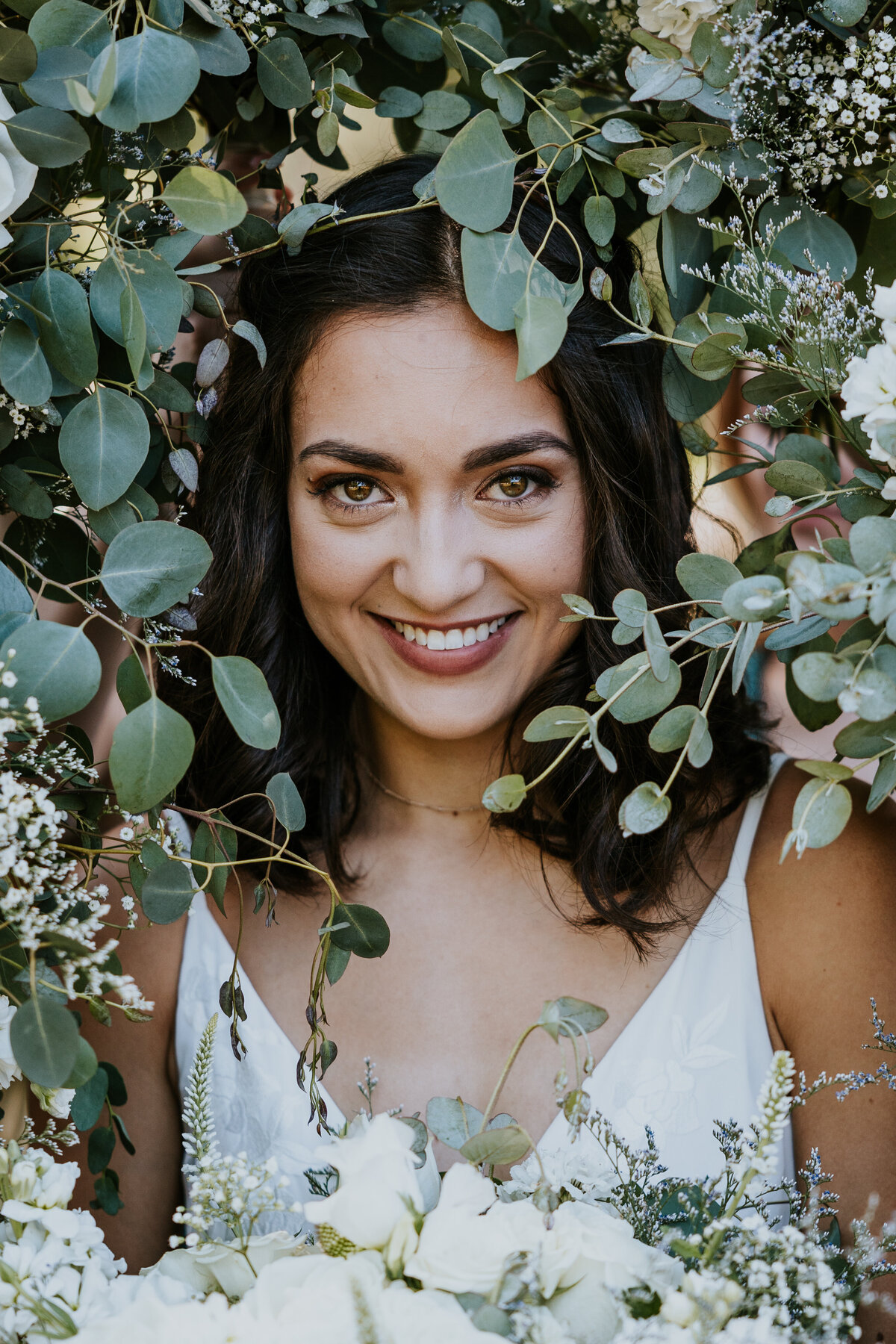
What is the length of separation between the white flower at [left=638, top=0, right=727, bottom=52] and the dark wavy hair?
187mm

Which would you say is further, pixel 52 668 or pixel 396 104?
pixel 396 104

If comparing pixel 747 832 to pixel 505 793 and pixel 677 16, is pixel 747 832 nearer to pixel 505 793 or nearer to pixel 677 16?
pixel 505 793

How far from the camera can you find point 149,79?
888mm

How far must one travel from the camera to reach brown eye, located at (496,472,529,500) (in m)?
1.33

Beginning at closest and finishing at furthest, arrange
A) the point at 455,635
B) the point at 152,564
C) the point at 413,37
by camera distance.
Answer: the point at 152,564
the point at 413,37
the point at 455,635

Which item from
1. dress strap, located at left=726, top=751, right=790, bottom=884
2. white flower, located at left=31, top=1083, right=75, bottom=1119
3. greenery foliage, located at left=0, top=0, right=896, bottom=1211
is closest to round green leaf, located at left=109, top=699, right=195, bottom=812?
greenery foliage, located at left=0, top=0, right=896, bottom=1211

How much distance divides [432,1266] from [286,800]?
0.41 metres

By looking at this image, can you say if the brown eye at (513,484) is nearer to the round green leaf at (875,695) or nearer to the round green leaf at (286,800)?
the round green leaf at (286,800)

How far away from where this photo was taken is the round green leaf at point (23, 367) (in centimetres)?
94

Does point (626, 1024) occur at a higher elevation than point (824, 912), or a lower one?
lower

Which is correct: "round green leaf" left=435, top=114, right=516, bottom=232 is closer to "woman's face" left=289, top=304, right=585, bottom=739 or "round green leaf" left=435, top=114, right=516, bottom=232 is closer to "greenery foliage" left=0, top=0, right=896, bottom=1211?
"greenery foliage" left=0, top=0, right=896, bottom=1211

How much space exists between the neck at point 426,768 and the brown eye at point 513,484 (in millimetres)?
409

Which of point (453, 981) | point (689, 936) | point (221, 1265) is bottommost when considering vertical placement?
point (453, 981)

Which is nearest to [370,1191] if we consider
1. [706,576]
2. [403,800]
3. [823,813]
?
[823,813]
